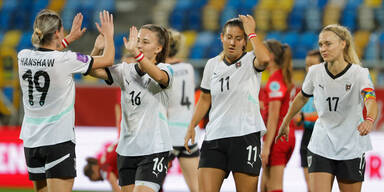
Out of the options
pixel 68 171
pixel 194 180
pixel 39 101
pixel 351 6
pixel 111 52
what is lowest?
pixel 194 180

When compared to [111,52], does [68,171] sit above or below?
below

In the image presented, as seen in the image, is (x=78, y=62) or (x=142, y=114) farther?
(x=142, y=114)

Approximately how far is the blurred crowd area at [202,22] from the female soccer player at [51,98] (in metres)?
8.14

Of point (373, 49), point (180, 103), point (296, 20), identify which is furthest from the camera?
point (296, 20)

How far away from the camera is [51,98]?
527 cm

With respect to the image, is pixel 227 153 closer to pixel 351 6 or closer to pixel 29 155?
→ pixel 29 155

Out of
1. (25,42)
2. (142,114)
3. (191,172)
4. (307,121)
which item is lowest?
(191,172)

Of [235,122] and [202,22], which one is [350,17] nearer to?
[202,22]

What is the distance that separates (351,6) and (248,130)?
11648 millimetres

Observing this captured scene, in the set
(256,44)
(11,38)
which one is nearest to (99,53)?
(256,44)

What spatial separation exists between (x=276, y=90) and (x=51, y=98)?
2.75m

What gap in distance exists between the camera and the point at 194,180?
7.59 meters

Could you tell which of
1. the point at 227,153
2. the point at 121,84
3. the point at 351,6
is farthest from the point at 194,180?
the point at 351,6

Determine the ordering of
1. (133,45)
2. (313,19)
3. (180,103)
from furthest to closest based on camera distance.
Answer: (313,19)
(180,103)
(133,45)
